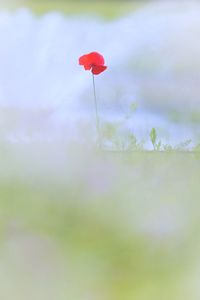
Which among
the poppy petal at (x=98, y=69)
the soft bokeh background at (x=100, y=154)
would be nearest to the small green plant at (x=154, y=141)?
the soft bokeh background at (x=100, y=154)

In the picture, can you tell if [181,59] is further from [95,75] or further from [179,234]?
[179,234]

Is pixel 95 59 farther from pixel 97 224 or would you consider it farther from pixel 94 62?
pixel 97 224

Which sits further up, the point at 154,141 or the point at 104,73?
the point at 104,73

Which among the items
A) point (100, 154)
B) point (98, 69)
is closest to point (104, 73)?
point (98, 69)

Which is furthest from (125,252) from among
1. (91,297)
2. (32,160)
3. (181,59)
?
(181,59)

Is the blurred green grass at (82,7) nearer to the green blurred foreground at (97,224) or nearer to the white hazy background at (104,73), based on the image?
the white hazy background at (104,73)

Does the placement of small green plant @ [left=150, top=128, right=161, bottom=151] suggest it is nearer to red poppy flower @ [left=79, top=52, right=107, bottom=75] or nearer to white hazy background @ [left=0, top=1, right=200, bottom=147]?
white hazy background @ [left=0, top=1, right=200, bottom=147]
